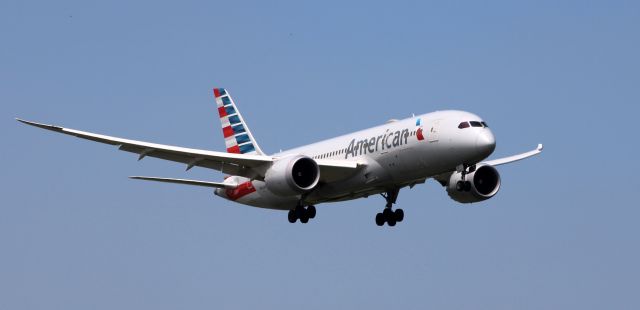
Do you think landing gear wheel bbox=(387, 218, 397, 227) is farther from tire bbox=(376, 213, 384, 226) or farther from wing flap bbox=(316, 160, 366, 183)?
wing flap bbox=(316, 160, 366, 183)

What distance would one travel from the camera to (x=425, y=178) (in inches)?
2099

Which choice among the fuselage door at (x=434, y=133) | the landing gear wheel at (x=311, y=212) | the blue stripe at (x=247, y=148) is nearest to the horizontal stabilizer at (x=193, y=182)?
the blue stripe at (x=247, y=148)

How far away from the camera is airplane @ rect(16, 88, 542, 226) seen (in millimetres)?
50188

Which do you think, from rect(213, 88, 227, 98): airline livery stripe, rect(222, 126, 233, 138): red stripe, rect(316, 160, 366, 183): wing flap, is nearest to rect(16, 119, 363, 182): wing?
rect(316, 160, 366, 183): wing flap

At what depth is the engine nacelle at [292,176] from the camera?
51906 millimetres

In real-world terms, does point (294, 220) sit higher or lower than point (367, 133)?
lower

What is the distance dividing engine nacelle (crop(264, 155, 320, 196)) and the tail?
982 cm

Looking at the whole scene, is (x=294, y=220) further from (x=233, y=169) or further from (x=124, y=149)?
(x=124, y=149)

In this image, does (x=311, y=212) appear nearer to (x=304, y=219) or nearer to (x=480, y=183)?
(x=304, y=219)

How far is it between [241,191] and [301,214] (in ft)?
14.9

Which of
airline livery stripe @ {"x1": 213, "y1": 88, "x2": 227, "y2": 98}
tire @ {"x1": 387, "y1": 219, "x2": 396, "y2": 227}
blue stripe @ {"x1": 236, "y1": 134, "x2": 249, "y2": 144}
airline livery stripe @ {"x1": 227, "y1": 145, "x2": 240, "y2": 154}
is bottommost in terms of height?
tire @ {"x1": 387, "y1": 219, "x2": 396, "y2": 227}

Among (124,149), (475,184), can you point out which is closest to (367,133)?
(475,184)

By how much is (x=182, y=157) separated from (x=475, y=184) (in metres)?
12.4

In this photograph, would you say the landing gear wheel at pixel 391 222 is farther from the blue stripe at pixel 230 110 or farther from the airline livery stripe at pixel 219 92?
the airline livery stripe at pixel 219 92
